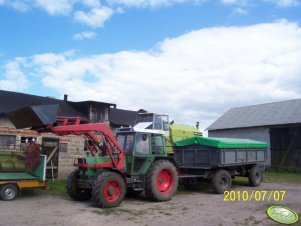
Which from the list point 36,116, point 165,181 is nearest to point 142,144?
point 165,181

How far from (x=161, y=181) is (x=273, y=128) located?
1673cm

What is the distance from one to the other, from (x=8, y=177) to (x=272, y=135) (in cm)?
1986

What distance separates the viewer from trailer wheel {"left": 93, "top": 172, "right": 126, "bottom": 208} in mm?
10867

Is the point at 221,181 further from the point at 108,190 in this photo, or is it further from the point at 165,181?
the point at 108,190

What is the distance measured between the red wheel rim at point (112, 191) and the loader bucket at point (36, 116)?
8.34 feet

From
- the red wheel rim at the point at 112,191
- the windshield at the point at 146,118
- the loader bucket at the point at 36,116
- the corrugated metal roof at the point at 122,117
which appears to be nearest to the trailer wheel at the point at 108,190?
the red wheel rim at the point at 112,191

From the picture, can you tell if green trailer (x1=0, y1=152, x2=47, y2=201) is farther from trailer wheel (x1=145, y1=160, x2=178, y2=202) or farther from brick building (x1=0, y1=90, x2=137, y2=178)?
trailer wheel (x1=145, y1=160, x2=178, y2=202)

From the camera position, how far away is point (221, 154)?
14719mm

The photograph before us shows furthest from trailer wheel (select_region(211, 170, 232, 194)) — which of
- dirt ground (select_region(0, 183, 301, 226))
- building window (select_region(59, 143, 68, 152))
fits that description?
building window (select_region(59, 143, 68, 152))

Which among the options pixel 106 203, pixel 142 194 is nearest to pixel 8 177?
pixel 106 203

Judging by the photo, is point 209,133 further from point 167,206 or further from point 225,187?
point 167,206

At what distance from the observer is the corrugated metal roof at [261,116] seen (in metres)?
27.4

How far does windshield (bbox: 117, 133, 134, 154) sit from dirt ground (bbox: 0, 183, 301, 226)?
1628 mm

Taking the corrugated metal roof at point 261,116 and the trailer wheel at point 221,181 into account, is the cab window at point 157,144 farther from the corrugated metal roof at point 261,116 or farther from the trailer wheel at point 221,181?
the corrugated metal roof at point 261,116
